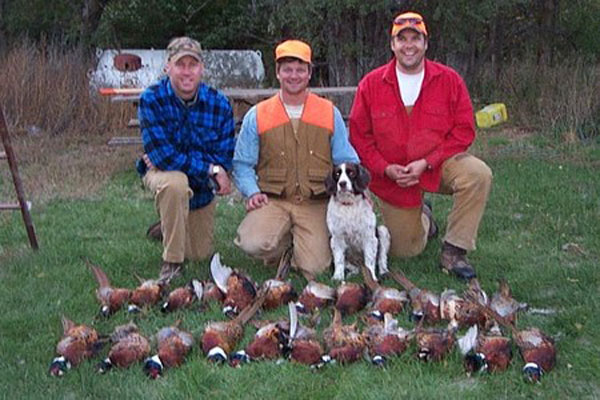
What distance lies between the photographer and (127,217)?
8156 mm

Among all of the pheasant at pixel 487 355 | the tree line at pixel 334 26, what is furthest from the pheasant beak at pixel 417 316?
the tree line at pixel 334 26

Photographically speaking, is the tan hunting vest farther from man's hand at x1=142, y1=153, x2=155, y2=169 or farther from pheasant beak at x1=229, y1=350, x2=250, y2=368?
pheasant beak at x1=229, y1=350, x2=250, y2=368

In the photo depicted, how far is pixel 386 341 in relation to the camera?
4.43 meters

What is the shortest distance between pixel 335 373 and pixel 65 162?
8.26 meters

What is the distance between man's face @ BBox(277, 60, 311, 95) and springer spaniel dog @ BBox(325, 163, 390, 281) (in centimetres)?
65

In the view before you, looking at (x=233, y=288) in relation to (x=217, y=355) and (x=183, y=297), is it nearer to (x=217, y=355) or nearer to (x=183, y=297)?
(x=183, y=297)

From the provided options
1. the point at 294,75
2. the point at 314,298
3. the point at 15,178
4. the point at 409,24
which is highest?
the point at 409,24

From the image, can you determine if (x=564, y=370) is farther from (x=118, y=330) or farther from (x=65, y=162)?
(x=65, y=162)

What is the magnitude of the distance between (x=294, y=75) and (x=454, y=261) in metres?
1.75

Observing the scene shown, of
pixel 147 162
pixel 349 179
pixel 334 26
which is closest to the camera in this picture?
pixel 349 179

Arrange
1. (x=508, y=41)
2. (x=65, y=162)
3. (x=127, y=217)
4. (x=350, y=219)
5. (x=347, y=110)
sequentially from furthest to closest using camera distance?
(x=508, y=41) → (x=347, y=110) → (x=65, y=162) → (x=127, y=217) → (x=350, y=219)

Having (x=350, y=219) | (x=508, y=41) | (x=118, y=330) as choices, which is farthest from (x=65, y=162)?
(x=508, y=41)

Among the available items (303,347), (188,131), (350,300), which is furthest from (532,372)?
(188,131)

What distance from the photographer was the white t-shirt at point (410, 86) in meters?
6.27
